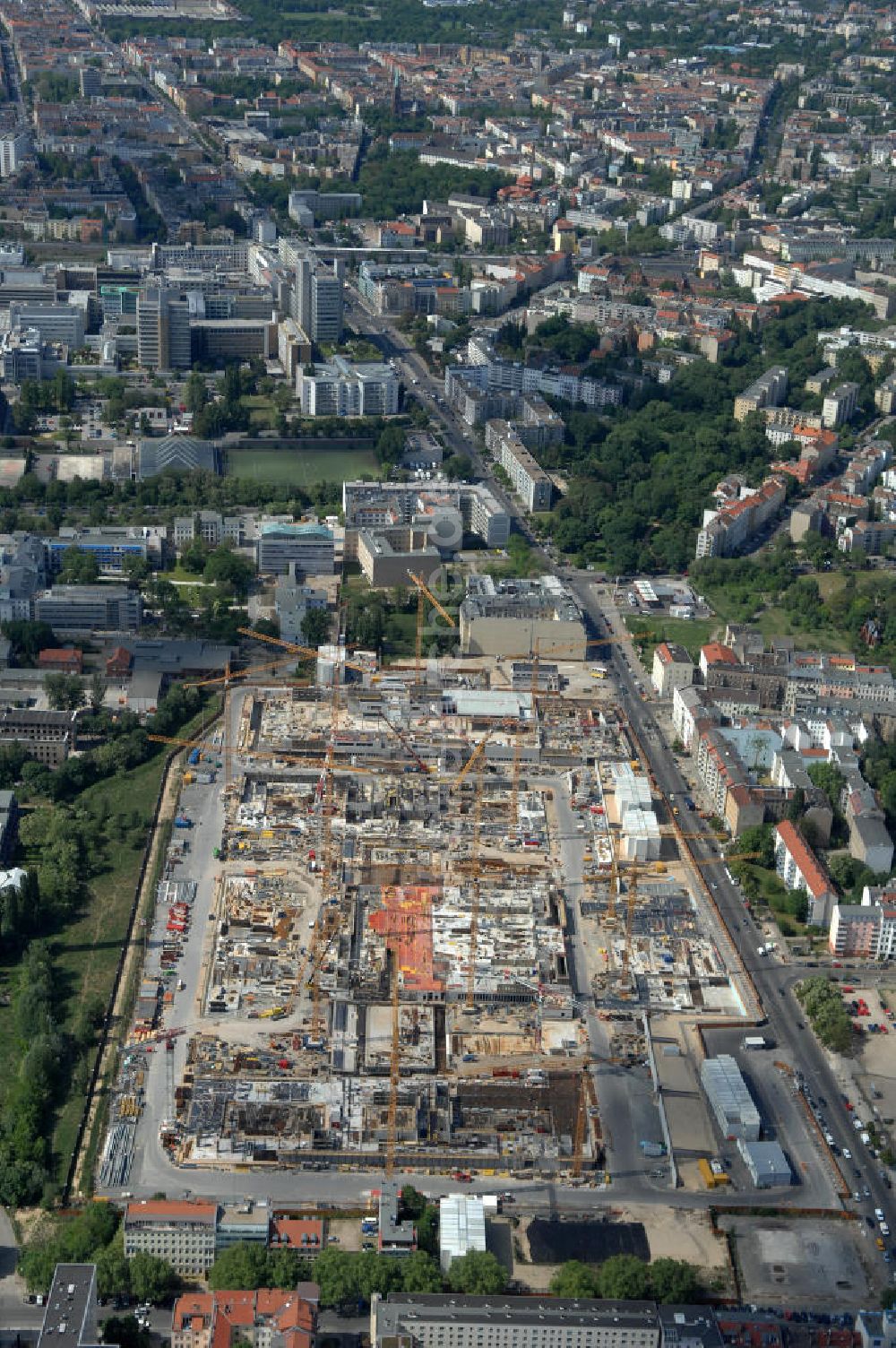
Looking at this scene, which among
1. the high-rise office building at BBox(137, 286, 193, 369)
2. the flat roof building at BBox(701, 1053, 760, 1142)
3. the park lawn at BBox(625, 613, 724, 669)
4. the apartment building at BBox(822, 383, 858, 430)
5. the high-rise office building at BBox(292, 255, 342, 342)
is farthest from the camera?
the high-rise office building at BBox(292, 255, 342, 342)

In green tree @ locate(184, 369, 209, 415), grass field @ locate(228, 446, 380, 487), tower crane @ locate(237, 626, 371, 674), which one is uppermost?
green tree @ locate(184, 369, 209, 415)

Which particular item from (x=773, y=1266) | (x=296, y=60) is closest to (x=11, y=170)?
(x=296, y=60)

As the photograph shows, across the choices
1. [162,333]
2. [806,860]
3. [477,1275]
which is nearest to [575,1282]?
[477,1275]

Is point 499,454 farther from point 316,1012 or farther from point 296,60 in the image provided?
point 296,60

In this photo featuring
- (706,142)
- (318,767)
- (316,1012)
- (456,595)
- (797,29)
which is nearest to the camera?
(316,1012)

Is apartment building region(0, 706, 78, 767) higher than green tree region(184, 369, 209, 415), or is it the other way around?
green tree region(184, 369, 209, 415)

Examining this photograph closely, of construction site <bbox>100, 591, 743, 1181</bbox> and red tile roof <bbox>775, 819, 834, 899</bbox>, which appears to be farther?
red tile roof <bbox>775, 819, 834, 899</bbox>

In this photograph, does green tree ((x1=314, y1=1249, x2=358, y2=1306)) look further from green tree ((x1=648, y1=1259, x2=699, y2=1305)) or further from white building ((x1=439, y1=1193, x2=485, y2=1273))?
green tree ((x1=648, y1=1259, x2=699, y2=1305))

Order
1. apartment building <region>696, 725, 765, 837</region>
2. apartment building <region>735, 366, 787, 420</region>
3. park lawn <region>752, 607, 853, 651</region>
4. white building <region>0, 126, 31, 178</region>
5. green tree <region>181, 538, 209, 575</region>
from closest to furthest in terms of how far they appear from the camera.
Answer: apartment building <region>696, 725, 765, 837</region>, park lawn <region>752, 607, 853, 651</region>, green tree <region>181, 538, 209, 575</region>, apartment building <region>735, 366, 787, 420</region>, white building <region>0, 126, 31, 178</region>

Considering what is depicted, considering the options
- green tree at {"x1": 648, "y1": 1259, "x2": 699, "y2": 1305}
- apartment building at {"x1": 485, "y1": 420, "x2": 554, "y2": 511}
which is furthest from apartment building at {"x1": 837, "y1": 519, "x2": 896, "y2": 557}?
green tree at {"x1": 648, "y1": 1259, "x2": 699, "y2": 1305}

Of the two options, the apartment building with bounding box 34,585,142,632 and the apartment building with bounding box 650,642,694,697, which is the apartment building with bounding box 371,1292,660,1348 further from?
the apartment building with bounding box 34,585,142,632
